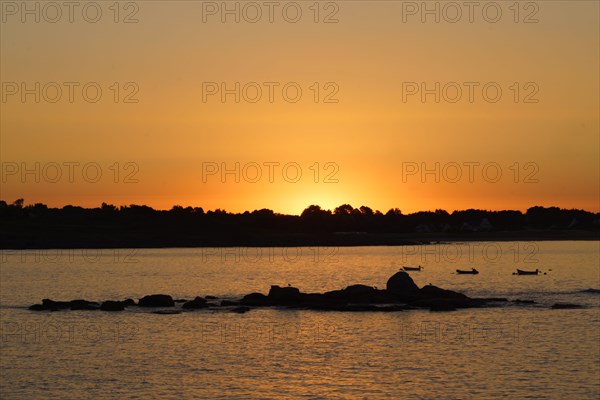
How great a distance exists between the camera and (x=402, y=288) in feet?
250

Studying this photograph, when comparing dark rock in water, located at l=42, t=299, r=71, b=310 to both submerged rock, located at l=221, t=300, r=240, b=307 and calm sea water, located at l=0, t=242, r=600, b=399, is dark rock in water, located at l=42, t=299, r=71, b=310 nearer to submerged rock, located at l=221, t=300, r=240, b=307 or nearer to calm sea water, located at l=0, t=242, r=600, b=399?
calm sea water, located at l=0, t=242, r=600, b=399

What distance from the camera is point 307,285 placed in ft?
345

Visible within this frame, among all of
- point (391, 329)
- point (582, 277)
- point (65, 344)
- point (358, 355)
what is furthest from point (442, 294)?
point (582, 277)

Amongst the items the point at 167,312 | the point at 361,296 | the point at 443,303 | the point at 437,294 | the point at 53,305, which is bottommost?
the point at 167,312

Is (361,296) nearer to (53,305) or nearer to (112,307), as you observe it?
(112,307)

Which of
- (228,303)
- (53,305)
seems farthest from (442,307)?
(53,305)

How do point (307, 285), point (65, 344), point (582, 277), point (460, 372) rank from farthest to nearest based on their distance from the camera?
point (582, 277)
point (307, 285)
point (65, 344)
point (460, 372)

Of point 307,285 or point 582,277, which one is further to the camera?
point 582,277

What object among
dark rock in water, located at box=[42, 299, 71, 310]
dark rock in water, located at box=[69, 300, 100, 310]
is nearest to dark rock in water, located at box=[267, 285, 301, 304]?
dark rock in water, located at box=[69, 300, 100, 310]

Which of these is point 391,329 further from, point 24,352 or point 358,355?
point 24,352

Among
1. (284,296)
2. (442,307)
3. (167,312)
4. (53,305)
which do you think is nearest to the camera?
(167,312)

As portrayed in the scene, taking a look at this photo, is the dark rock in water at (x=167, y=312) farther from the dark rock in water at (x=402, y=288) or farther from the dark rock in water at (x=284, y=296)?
the dark rock in water at (x=402, y=288)

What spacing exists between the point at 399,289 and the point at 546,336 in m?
25.0

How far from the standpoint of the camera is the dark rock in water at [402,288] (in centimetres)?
7519
